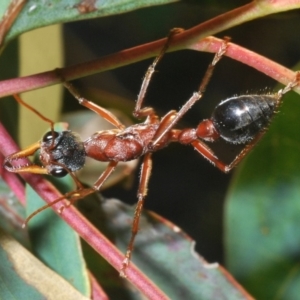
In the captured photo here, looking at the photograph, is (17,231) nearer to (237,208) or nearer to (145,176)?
(145,176)

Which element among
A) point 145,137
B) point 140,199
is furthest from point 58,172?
point 145,137

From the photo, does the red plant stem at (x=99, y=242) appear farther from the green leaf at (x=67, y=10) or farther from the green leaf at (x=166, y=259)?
the green leaf at (x=166, y=259)

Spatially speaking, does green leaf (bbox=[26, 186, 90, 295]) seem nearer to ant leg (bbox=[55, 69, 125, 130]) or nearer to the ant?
the ant

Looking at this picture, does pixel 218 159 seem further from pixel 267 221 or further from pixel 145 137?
pixel 267 221

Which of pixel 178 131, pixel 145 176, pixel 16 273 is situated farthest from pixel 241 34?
pixel 16 273

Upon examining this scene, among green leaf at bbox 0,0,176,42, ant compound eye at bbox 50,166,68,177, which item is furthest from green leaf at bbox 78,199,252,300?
green leaf at bbox 0,0,176,42

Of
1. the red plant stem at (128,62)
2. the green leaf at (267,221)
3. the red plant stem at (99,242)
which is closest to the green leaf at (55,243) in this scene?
the red plant stem at (99,242)
